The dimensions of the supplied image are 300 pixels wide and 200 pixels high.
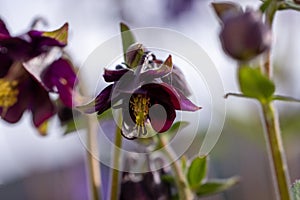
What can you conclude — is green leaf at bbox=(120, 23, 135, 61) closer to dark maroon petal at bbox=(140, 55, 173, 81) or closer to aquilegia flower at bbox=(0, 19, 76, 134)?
dark maroon petal at bbox=(140, 55, 173, 81)

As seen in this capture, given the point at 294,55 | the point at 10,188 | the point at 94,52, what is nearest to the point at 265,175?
the point at 294,55

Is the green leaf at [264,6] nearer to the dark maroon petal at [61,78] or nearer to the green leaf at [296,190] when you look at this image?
the green leaf at [296,190]

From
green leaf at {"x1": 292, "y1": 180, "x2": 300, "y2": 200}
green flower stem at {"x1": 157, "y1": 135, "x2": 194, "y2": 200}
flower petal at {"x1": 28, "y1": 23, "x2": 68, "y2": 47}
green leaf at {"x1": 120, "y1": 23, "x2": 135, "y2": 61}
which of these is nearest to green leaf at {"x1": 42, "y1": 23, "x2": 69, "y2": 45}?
flower petal at {"x1": 28, "y1": 23, "x2": 68, "y2": 47}

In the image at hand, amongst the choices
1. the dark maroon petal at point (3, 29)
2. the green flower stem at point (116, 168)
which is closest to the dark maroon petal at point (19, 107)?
the dark maroon petal at point (3, 29)

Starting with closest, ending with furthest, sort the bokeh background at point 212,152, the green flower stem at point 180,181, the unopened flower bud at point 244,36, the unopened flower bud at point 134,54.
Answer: the unopened flower bud at point 244,36
the unopened flower bud at point 134,54
the green flower stem at point 180,181
the bokeh background at point 212,152

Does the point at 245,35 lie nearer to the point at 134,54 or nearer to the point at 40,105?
the point at 134,54

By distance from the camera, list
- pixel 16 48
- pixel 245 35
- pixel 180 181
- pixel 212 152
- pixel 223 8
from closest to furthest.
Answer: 1. pixel 245 35
2. pixel 223 8
3. pixel 180 181
4. pixel 16 48
5. pixel 212 152

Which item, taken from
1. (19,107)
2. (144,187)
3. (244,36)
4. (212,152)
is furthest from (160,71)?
(212,152)
